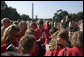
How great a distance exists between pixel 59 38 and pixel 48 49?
289mm

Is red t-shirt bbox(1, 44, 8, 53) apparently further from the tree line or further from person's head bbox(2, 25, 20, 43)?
the tree line

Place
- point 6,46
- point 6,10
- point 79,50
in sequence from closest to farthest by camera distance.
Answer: point 79,50 → point 6,46 → point 6,10

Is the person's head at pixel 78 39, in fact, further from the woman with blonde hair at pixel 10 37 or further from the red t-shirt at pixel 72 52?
the woman with blonde hair at pixel 10 37

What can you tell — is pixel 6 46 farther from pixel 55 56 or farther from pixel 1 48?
pixel 55 56

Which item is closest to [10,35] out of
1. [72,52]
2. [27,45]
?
[27,45]

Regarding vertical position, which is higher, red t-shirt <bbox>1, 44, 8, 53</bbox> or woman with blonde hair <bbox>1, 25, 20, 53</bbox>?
woman with blonde hair <bbox>1, 25, 20, 53</bbox>

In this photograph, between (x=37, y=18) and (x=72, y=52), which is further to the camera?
(x=37, y=18)

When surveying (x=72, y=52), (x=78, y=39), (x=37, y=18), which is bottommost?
(x=37, y=18)

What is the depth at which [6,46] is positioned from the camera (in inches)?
135

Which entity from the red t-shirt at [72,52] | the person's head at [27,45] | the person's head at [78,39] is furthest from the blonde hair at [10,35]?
the person's head at [78,39]

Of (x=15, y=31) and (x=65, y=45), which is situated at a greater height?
(x=15, y=31)

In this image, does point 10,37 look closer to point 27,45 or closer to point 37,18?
point 27,45

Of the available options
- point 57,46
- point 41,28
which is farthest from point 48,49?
point 41,28

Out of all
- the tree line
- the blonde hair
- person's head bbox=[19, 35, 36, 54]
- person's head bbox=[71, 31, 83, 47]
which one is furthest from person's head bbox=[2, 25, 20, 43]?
the tree line
